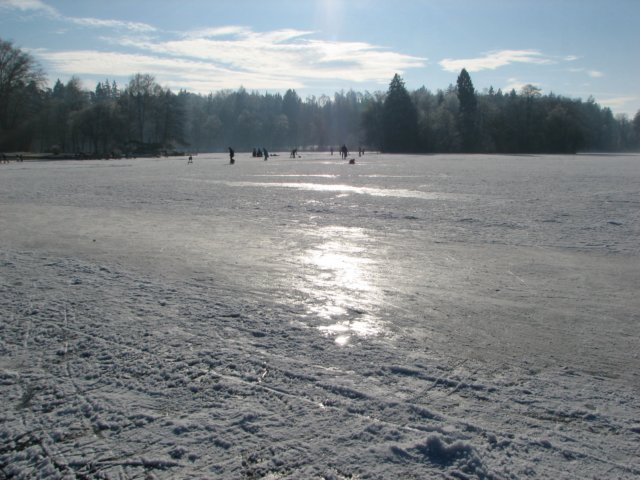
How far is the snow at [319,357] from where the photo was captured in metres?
2.66

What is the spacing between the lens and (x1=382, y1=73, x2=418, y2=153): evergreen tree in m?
81.2

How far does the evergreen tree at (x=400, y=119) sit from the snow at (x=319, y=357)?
75084mm

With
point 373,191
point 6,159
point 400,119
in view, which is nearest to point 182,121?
point 400,119

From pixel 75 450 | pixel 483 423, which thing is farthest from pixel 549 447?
pixel 75 450

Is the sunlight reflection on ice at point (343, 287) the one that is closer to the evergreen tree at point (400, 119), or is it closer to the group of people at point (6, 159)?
the group of people at point (6, 159)

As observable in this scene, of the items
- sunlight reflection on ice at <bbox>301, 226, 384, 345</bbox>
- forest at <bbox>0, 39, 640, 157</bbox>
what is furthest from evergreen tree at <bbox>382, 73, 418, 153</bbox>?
sunlight reflection on ice at <bbox>301, 226, 384, 345</bbox>

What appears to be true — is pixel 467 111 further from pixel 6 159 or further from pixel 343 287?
pixel 343 287

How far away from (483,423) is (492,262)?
445 cm

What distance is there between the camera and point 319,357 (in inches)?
150

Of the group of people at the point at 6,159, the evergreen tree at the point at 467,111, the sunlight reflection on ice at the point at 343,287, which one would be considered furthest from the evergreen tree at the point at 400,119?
the sunlight reflection on ice at the point at 343,287

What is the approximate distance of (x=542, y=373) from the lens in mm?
3623

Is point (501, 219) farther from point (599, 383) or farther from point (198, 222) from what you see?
point (599, 383)

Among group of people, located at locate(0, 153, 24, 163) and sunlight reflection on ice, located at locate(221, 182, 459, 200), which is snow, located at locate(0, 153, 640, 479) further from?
group of people, located at locate(0, 153, 24, 163)

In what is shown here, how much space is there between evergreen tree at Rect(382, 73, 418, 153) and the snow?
7508cm
